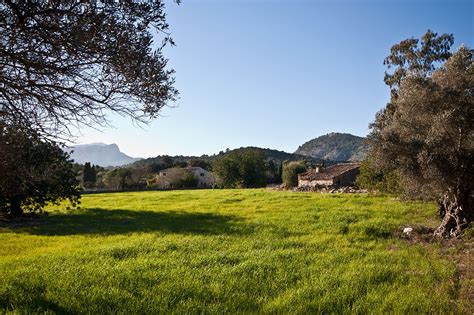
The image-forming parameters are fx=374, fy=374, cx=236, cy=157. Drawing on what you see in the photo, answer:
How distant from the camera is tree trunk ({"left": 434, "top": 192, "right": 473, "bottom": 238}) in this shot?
13.4m

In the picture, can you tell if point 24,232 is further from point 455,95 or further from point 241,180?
point 241,180

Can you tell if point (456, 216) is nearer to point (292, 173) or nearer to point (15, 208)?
point (15, 208)

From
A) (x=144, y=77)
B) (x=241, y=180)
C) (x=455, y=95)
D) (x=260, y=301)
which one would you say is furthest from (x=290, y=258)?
(x=241, y=180)

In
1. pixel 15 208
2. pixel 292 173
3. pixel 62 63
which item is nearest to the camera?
pixel 62 63

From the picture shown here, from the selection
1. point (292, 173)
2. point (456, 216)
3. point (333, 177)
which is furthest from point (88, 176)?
point (456, 216)

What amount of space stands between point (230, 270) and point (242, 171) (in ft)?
206

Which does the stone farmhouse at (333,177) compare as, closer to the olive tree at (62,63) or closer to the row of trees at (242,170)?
the row of trees at (242,170)

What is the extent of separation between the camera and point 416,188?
13828mm

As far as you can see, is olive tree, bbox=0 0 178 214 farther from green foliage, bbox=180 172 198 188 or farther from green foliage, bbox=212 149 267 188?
green foliage, bbox=180 172 198 188

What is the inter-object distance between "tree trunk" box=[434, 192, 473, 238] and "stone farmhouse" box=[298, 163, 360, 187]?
37104 mm

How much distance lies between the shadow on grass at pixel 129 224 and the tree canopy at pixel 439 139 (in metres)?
6.22

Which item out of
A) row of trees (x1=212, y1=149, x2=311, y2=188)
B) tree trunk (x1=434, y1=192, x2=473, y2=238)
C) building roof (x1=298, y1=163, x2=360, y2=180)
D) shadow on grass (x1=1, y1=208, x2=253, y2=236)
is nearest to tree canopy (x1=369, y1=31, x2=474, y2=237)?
tree trunk (x1=434, y1=192, x2=473, y2=238)

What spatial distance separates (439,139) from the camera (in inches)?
488

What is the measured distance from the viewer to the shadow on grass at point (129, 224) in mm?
15508
